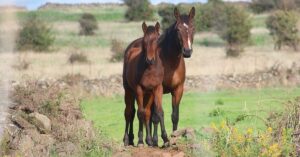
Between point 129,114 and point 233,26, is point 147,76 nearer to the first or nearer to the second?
point 129,114

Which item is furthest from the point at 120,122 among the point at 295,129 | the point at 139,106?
the point at 295,129

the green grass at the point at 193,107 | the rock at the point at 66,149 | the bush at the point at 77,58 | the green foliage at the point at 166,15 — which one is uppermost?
the rock at the point at 66,149

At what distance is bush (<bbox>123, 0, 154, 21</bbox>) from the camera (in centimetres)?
7528

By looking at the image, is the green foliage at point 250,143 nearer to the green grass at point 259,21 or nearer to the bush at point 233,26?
the bush at point 233,26

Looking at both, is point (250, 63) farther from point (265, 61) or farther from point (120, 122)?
point (120, 122)

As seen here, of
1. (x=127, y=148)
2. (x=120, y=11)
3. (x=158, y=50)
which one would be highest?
(x=158, y=50)

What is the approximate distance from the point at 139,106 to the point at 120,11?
77832 millimetres

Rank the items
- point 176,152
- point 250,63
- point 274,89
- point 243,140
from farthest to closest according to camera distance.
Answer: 1. point 250,63
2. point 274,89
3. point 176,152
4. point 243,140

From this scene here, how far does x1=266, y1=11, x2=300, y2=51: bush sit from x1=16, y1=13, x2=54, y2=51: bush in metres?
16.0

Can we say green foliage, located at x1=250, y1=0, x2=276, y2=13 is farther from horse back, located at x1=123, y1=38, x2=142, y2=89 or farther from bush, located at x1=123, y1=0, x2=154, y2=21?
horse back, located at x1=123, y1=38, x2=142, y2=89

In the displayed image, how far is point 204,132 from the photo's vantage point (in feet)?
46.5

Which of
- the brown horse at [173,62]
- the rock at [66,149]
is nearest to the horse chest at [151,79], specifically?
the brown horse at [173,62]

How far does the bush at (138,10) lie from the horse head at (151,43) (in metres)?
57.7

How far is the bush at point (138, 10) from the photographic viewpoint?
7528cm
